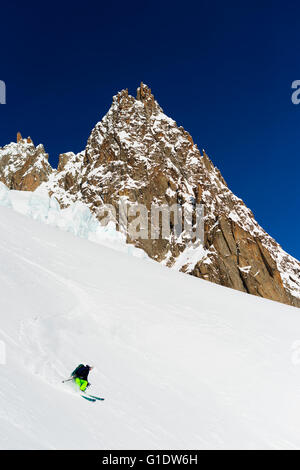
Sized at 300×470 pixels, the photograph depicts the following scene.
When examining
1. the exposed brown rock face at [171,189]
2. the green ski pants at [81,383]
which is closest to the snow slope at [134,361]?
the green ski pants at [81,383]

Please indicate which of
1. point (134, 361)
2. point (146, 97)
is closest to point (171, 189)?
point (146, 97)

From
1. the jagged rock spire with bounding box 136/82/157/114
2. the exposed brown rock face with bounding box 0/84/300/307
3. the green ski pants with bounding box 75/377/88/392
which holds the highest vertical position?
the jagged rock spire with bounding box 136/82/157/114

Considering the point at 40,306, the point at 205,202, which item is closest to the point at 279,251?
the point at 205,202

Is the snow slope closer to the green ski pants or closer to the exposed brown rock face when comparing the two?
the green ski pants

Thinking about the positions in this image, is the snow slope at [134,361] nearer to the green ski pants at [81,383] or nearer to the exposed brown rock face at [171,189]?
the green ski pants at [81,383]

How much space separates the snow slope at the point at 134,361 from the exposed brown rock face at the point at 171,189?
113 meters

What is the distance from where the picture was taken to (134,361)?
10.7 metres

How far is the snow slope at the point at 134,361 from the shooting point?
6539 mm

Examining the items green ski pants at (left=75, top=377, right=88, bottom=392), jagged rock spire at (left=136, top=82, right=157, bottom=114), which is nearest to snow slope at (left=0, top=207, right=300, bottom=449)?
green ski pants at (left=75, top=377, right=88, bottom=392)

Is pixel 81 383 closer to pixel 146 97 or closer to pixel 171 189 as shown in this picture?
pixel 171 189

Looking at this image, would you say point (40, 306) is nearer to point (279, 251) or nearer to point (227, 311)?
point (227, 311)

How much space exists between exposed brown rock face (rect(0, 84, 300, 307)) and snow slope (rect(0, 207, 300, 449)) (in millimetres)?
112581

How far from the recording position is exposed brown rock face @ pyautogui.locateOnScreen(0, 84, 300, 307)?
13512cm

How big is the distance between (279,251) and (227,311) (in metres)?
162
